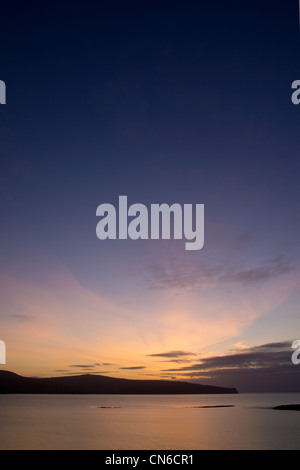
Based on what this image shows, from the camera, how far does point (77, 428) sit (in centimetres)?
7369

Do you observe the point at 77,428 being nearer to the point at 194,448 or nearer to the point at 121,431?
the point at 121,431
